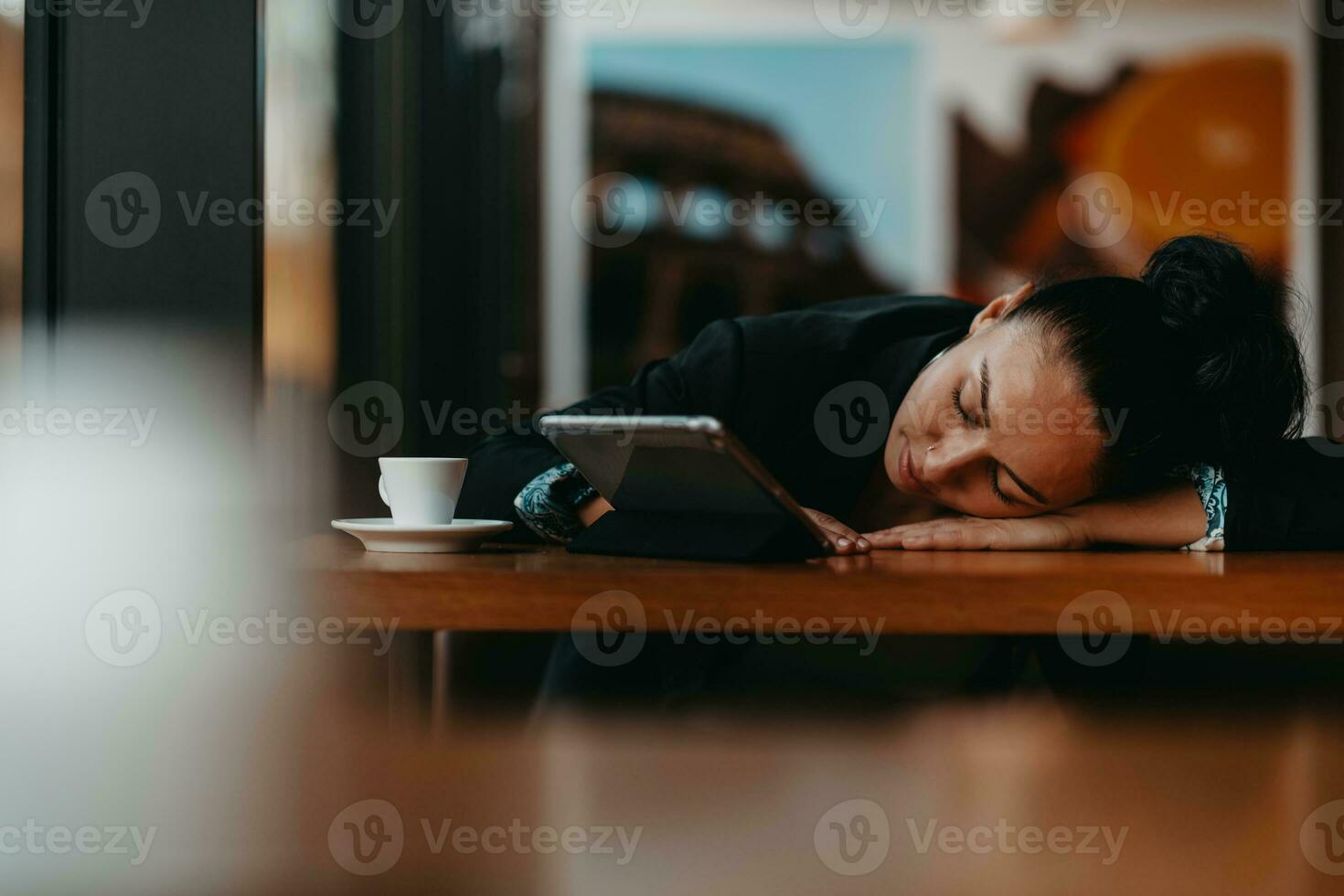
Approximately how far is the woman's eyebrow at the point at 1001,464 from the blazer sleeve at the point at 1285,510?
0.18 meters

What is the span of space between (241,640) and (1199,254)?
3.32ft

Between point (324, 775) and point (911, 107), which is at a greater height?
point (911, 107)

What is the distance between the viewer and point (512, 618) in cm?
84

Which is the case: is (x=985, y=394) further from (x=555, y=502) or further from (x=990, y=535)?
(x=555, y=502)

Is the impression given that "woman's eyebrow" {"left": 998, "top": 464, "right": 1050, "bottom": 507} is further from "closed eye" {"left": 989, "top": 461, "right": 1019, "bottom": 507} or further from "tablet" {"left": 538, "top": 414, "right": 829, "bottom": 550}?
"tablet" {"left": 538, "top": 414, "right": 829, "bottom": 550}

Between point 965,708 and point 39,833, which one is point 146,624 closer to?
point 39,833

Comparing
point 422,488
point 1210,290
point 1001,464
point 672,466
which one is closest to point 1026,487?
point 1001,464

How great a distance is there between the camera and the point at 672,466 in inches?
36.7

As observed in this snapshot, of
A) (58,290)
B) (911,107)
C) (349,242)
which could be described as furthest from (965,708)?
(911,107)

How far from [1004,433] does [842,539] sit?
267 millimetres

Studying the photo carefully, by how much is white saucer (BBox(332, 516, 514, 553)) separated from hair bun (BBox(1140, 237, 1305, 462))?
2.38 ft

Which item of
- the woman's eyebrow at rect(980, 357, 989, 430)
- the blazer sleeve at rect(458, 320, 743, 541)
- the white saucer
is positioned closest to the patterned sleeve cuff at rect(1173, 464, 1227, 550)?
the woman's eyebrow at rect(980, 357, 989, 430)

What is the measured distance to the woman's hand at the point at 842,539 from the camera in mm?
1001

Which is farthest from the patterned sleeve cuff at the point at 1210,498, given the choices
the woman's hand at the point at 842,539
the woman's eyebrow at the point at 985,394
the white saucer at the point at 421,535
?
the white saucer at the point at 421,535
